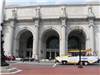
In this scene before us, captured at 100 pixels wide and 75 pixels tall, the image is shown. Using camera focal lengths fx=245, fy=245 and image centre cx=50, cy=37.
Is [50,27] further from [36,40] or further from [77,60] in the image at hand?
[77,60]

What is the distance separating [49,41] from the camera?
7219cm

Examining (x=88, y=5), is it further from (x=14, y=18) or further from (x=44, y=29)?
(x=14, y=18)

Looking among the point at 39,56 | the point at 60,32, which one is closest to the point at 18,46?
the point at 39,56

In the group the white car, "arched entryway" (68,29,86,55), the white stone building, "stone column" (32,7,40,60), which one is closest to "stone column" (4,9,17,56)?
the white stone building

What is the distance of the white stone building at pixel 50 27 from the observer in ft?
208

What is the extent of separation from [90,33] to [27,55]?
64.8ft

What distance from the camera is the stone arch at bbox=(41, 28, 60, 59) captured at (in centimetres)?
6733

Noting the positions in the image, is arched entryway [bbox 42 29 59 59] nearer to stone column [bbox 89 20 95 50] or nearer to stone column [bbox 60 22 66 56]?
stone column [bbox 60 22 66 56]

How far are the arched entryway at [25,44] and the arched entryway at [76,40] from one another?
11.5 meters

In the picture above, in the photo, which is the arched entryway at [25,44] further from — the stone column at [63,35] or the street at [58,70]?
the street at [58,70]

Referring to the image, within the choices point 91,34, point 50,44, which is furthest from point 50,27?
point 91,34

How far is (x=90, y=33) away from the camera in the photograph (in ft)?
205

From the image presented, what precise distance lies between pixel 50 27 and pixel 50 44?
808 cm

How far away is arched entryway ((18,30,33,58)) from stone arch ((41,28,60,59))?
450cm
